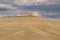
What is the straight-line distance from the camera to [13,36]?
207 inches

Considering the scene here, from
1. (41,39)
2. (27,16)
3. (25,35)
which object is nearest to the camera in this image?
(41,39)

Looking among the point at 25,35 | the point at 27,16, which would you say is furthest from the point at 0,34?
the point at 27,16

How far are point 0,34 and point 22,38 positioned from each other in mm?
894

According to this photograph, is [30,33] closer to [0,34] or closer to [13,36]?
[13,36]

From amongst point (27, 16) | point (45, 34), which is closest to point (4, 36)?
point (45, 34)

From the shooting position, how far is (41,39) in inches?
199

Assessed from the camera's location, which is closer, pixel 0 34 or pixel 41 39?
pixel 41 39

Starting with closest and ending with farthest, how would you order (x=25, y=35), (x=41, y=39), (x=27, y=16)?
(x=41, y=39)
(x=25, y=35)
(x=27, y=16)

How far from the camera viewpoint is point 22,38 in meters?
5.10

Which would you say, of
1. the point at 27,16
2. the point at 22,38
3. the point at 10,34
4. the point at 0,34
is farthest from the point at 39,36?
the point at 27,16

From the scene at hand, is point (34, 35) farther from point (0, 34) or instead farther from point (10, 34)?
point (0, 34)

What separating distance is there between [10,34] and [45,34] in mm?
1226

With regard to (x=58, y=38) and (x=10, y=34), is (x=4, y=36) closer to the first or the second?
(x=10, y=34)

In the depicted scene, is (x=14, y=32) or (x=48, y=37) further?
(x=14, y=32)
